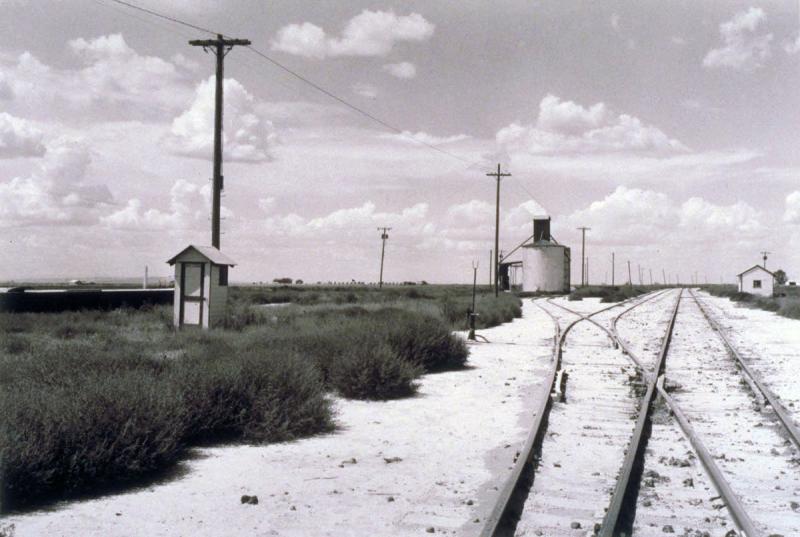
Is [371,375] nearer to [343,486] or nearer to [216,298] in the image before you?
[343,486]

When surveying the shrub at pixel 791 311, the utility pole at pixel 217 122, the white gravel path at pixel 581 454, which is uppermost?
the utility pole at pixel 217 122

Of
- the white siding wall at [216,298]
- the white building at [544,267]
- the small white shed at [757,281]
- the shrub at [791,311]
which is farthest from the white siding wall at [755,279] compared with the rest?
the white siding wall at [216,298]

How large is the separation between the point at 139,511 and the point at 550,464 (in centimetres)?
389

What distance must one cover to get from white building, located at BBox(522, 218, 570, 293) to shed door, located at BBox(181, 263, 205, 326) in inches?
2534

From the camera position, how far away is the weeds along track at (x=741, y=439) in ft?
18.3

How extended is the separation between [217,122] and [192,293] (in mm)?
5932

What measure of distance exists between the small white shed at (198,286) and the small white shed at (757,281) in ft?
227

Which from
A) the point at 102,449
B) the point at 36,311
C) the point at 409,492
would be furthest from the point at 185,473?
the point at 36,311

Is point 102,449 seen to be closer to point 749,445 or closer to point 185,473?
point 185,473

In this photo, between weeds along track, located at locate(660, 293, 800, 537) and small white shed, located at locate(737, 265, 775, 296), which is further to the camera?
small white shed, located at locate(737, 265, 775, 296)

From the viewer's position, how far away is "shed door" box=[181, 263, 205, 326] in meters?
18.6

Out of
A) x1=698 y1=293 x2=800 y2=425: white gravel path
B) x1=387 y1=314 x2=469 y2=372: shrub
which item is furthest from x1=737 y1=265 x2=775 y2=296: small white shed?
x1=387 y1=314 x2=469 y2=372: shrub

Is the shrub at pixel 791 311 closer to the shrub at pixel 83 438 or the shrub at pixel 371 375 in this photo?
the shrub at pixel 371 375

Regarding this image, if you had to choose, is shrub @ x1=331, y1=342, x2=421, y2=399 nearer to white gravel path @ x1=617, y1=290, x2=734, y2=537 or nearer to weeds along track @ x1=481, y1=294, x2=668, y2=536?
weeds along track @ x1=481, y1=294, x2=668, y2=536
